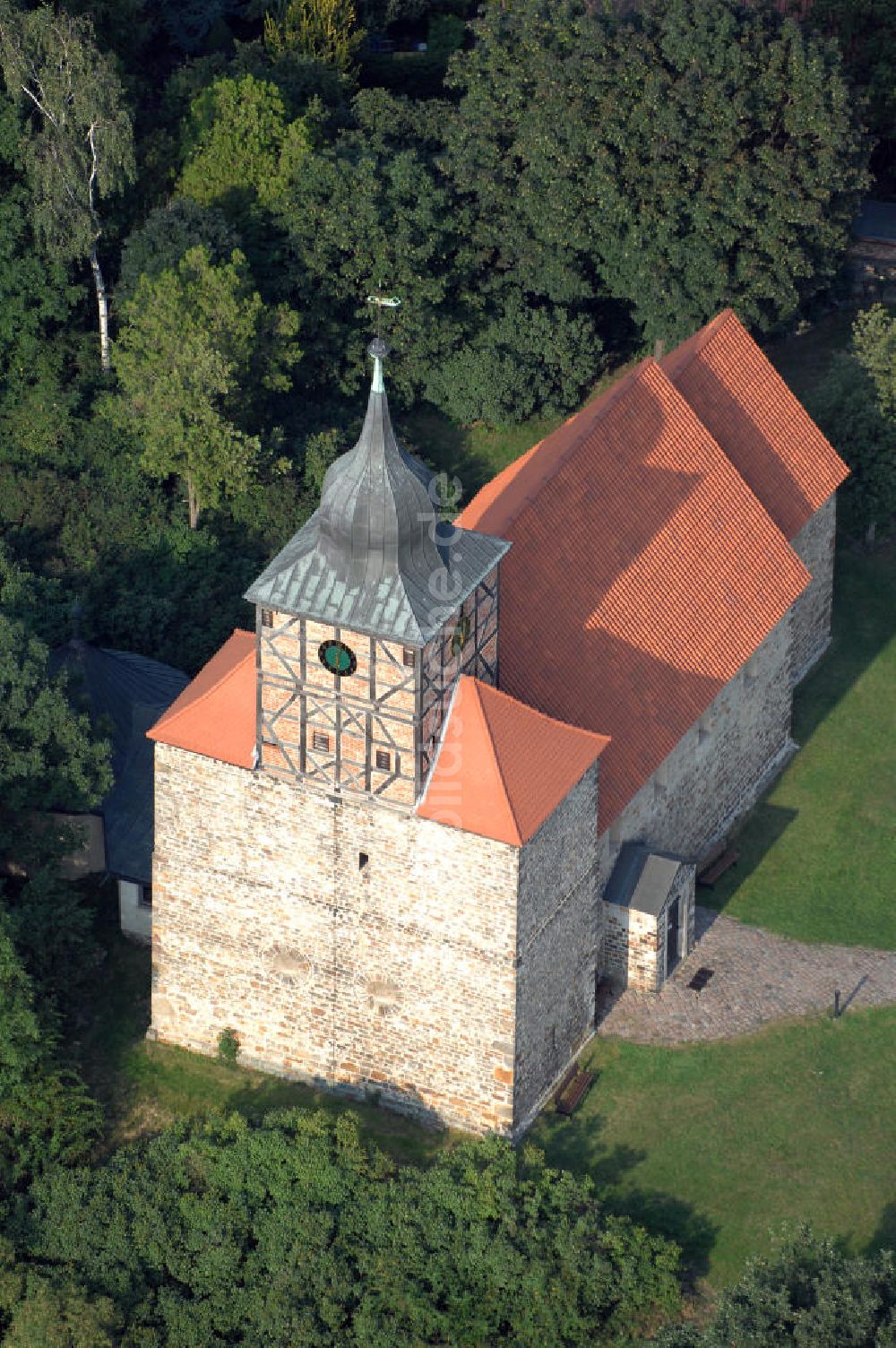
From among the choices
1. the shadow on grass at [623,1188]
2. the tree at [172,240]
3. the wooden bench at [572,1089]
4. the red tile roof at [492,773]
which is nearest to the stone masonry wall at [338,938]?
the red tile roof at [492,773]

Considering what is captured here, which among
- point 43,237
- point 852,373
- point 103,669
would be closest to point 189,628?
point 103,669

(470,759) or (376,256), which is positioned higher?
(470,759)

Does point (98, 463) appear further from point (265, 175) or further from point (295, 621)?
point (295, 621)

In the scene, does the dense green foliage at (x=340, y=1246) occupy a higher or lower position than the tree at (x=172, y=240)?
lower

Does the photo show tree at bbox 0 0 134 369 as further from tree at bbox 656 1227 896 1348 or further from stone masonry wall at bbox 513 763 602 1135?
tree at bbox 656 1227 896 1348

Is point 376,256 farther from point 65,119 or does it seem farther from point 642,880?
point 642,880

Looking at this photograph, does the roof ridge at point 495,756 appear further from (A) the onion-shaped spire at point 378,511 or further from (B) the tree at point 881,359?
(B) the tree at point 881,359

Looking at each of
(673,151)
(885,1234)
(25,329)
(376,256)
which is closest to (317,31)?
(376,256)
